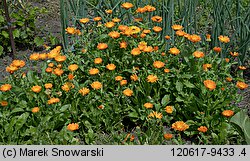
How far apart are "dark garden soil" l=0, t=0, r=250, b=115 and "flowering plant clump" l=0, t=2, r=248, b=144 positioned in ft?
1.14

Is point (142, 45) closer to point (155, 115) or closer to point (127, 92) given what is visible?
point (127, 92)

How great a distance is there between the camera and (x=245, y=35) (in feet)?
11.3

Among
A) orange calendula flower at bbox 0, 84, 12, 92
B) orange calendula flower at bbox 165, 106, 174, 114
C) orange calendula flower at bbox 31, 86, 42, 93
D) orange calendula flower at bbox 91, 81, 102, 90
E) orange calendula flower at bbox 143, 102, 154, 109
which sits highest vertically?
orange calendula flower at bbox 0, 84, 12, 92

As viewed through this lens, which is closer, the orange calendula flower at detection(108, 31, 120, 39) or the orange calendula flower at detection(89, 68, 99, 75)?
the orange calendula flower at detection(89, 68, 99, 75)

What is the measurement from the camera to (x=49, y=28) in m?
4.39

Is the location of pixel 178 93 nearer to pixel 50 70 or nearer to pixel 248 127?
pixel 248 127

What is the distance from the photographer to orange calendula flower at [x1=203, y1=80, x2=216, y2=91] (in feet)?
8.93

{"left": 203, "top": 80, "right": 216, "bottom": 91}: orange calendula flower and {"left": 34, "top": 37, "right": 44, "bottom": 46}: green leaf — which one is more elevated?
{"left": 34, "top": 37, "right": 44, "bottom": 46}: green leaf

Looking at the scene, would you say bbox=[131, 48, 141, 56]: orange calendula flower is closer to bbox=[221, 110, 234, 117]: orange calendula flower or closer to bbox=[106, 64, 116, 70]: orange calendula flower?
bbox=[106, 64, 116, 70]: orange calendula flower

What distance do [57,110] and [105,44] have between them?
1.81 ft

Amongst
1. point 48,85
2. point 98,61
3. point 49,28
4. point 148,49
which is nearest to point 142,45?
point 148,49

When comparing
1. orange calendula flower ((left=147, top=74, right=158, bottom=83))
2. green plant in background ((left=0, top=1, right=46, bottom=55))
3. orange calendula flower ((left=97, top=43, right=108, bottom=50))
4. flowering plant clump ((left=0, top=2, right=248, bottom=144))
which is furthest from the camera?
green plant in background ((left=0, top=1, right=46, bottom=55))

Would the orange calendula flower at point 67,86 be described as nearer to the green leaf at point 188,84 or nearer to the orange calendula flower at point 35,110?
the orange calendula flower at point 35,110

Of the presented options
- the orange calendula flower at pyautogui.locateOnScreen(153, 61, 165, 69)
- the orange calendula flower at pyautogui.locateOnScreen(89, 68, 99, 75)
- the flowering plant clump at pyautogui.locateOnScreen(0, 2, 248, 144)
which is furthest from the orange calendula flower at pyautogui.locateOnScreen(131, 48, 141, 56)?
the orange calendula flower at pyautogui.locateOnScreen(89, 68, 99, 75)
